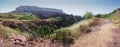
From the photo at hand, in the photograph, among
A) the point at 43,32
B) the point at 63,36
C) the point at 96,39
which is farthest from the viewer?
the point at 43,32

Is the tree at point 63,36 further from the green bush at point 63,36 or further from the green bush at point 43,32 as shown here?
the green bush at point 43,32

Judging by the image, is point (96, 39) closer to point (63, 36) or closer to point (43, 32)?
point (63, 36)

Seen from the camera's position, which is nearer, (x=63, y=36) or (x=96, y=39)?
(x=63, y=36)

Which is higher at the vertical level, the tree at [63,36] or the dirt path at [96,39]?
the tree at [63,36]

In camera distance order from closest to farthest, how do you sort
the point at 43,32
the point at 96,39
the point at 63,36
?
the point at 63,36
the point at 96,39
the point at 43,32

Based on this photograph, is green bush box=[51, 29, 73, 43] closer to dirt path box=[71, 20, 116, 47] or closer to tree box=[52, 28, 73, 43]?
tree box=[52, 28, 73, 43]

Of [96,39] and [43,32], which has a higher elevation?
[43,32]

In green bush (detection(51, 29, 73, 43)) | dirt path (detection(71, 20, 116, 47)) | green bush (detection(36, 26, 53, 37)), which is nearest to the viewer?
dirt path (detection(71, 20, 116, 47))

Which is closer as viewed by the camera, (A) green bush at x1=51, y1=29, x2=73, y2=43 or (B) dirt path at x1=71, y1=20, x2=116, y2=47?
(B) dirt path at x1=71, y1=20, x2=116, y2=47

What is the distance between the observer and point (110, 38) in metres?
20.2

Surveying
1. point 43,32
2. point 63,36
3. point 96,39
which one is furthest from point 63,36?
point 96,39

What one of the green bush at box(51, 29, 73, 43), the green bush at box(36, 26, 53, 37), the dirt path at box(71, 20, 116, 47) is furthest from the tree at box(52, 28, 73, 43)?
the green bush at box(36, 26, 53, 37)

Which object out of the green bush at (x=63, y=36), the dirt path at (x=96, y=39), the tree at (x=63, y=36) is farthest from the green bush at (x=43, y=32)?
the dirt path at (x=96, y=39)

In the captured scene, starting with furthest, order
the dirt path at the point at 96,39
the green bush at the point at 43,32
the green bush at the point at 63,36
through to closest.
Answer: the green bush at the point at 43,32 < the green bush at the point at 63,36 < the dirt path at the point at 96,39
